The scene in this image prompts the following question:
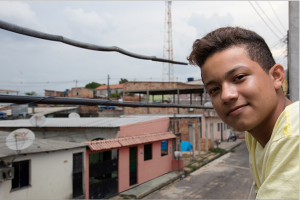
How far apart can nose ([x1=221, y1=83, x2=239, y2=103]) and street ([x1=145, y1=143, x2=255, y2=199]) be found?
35.5 feet

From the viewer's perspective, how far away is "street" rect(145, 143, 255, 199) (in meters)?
11.5

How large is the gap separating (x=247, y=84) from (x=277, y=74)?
19 centimetres

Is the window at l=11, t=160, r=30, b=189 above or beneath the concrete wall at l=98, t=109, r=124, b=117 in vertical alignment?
beneath

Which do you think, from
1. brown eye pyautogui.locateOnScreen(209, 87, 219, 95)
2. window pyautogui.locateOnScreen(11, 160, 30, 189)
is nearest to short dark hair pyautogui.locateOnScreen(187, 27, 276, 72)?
brown eye pyautogui.locateOnScreen(209, 87, 219, 95)

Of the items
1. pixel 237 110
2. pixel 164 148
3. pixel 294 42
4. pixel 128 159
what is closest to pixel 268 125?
pixel 237 110

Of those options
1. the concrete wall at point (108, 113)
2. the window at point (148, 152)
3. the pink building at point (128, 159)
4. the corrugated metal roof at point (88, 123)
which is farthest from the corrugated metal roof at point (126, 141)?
the concrete wall at point (108, 113)

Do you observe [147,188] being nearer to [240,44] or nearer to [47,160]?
[47,160]

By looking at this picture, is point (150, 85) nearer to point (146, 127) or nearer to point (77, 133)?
point (146, 127)

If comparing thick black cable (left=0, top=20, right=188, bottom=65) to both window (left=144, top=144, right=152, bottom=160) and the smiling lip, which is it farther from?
window (left=144, top=144, right=152, bottom=160)

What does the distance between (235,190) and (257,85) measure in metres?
12.7

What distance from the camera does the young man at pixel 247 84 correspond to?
0.86 metres

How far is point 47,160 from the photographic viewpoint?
29.5ft

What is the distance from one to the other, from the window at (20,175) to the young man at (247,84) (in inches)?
348

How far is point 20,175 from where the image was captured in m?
8.09
